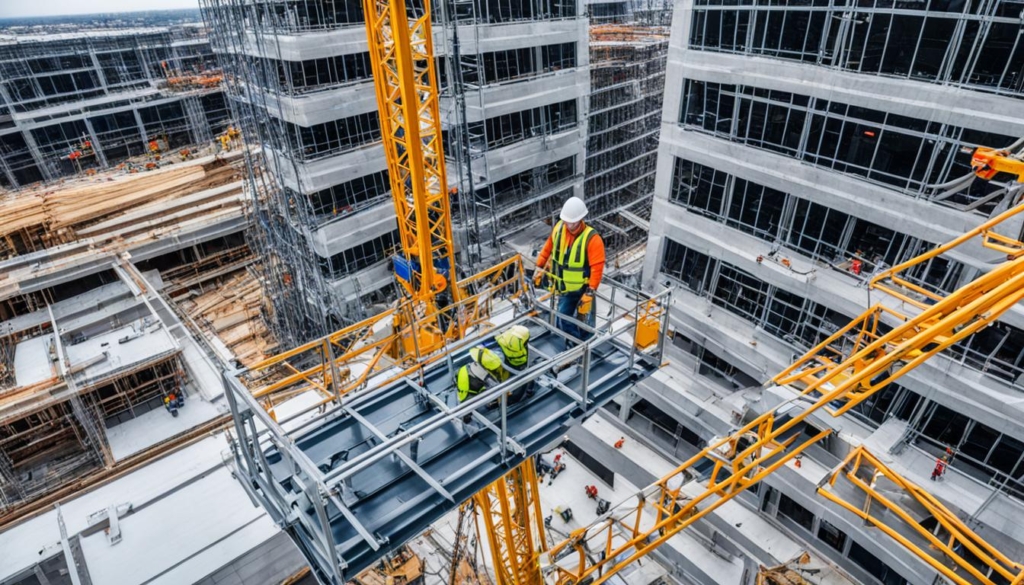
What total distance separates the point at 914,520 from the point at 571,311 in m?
9.89

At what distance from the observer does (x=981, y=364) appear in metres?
14.2

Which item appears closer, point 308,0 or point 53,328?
point 308,0

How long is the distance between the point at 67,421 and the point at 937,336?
33.0m

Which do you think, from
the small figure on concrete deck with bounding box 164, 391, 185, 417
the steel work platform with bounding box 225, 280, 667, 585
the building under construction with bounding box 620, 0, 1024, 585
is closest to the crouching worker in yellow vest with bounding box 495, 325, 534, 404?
the steel work platform with bounding box 225, 280, 667, 585

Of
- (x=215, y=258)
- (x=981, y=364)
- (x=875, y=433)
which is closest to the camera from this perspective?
(x=981, y=364)

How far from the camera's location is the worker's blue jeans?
12.6 m

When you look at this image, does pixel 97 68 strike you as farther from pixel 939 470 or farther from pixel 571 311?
pixel 939 470

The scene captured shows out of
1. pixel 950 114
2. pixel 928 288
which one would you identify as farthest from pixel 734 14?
pixel 928 288

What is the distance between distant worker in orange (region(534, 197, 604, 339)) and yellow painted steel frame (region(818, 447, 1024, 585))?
7.80 meters

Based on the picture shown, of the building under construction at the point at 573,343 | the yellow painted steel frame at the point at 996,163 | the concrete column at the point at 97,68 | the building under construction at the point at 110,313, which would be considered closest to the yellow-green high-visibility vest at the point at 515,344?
the building under construction at the point at 573,343

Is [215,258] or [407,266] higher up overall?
[407,266]

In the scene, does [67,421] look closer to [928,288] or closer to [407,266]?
[407,266]

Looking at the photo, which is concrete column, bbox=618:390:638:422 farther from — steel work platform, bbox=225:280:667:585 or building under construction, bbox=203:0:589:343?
building under construction, bbox=203:0:589:343

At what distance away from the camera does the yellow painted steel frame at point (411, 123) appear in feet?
59.5
